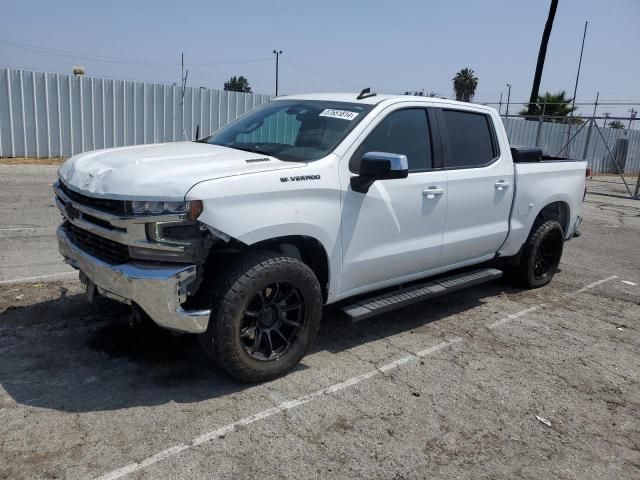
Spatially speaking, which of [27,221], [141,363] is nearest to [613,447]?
[141,363]

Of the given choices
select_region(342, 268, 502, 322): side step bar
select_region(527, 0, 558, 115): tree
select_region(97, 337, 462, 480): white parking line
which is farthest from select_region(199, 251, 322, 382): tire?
select_region(527, 0, 558, 115): tree

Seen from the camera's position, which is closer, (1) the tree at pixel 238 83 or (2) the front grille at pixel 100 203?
Answer: (2) the front grille at pixel 100 203

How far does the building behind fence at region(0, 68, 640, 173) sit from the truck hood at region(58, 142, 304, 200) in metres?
12.4

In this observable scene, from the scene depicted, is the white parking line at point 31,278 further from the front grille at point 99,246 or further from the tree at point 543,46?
the tree at point 543,46

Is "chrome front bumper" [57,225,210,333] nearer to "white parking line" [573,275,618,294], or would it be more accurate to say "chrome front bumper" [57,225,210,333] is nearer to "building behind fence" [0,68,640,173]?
"white parking line" [573,275,618,294]

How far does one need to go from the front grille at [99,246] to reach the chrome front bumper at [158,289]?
2.4 inches

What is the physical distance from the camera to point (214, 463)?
9.40ft

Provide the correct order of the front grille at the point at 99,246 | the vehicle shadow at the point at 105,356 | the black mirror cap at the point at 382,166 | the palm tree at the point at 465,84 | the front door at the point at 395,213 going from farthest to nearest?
the palm tree at the point at 465,84
the front door at the point at 395,213
the black mirror cap at the point at 382,166
the vehicle shadow at the point at 105,356
the front grille at the point at 99,246

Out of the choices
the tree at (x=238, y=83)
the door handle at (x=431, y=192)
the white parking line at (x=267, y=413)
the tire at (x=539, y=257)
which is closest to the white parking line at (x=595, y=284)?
the tire at (x=539, y=257)

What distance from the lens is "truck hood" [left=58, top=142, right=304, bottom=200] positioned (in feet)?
10.5

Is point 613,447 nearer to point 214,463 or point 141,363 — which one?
point 214,463

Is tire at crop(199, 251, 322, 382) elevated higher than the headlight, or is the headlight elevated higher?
the headlight

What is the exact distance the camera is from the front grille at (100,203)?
3.22 meters

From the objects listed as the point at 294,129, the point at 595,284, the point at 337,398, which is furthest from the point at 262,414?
the point at 595,284
